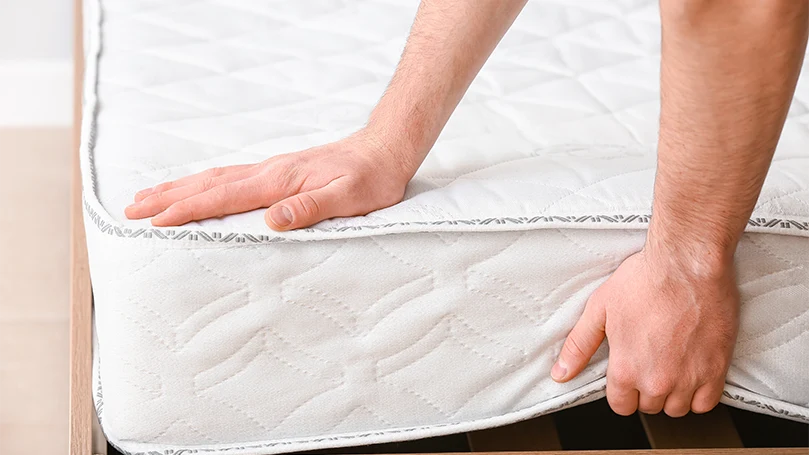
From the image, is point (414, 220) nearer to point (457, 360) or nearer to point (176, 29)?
point (457, 360)

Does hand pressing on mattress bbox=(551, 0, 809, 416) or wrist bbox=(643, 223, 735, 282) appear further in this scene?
wrist bbox=(643, 223, 735, 282)

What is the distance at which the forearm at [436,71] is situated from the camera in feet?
2.93

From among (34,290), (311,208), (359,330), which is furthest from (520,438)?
(34,290)

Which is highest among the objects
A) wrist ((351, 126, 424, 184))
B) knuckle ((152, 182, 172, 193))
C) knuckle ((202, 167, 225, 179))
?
wrist ((351, 126, 424, 184))

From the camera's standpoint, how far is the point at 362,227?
Result: 2.60 feet

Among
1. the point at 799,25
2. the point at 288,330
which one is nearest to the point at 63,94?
the point at 288,330

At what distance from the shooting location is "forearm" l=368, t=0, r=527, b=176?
892 millimetres

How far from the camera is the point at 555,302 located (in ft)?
2.78

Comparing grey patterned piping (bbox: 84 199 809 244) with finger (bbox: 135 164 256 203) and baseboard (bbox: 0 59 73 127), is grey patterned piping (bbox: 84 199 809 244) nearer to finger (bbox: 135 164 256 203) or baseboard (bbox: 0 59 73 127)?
finger (bbox: 135 164 256 203)

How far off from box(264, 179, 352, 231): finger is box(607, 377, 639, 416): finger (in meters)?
0.28

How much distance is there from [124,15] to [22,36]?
743 millimetres

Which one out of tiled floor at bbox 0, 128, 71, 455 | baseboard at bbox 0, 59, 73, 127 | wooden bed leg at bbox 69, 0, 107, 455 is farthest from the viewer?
baseboard at bbox 0, 59, 73, 127

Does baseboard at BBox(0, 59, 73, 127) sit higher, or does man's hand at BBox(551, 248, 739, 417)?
baseboard at BBox(0, 59, 73, 127)

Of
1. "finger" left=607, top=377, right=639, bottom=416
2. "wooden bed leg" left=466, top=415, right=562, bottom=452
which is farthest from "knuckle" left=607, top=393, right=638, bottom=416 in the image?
"wooden bed leg" left=466, top=415, right=562, bottom=452
